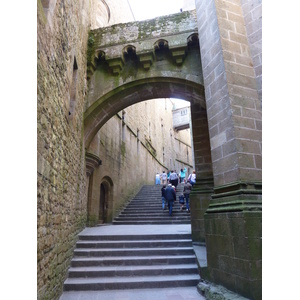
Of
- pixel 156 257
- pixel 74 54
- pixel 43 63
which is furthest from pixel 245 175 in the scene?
pixel 74 54

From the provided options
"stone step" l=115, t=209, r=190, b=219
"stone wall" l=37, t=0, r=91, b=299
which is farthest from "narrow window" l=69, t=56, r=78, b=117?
"stone step" l=115, t=209, r=190, b=219

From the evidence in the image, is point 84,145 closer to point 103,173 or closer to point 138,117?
point 103,173

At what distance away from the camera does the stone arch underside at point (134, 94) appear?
245 inches

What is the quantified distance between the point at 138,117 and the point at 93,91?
317 inches

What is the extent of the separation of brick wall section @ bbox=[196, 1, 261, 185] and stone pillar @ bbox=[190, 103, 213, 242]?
1840 mm

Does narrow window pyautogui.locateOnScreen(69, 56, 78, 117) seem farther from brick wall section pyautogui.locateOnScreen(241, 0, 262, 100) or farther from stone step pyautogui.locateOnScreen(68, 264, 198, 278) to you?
brick wall section pyautogui.locateOnScreen(241, 0, 262, 100)

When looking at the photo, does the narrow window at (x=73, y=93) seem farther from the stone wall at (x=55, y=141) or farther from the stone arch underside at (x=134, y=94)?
the stone arch underside at (x=134, y=94)

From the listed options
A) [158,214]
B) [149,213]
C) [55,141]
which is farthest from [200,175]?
[149,213]

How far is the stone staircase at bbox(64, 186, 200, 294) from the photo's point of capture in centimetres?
411

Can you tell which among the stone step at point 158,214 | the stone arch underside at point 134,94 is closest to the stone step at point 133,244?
the stone arch underside at point 134,94

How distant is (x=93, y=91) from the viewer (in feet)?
21.0

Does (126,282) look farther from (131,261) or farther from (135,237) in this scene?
(135,237)

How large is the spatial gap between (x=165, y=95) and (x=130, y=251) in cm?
419

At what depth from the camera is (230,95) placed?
3.87 m
